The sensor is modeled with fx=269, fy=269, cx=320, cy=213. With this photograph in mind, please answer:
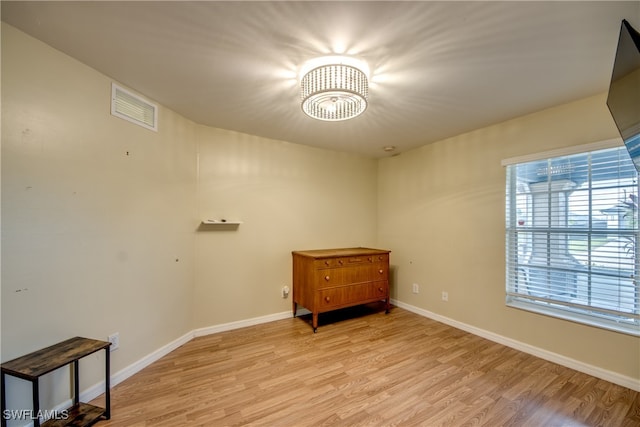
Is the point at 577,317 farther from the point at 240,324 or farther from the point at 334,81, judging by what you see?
the point at 240,324

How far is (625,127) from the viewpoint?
144cm

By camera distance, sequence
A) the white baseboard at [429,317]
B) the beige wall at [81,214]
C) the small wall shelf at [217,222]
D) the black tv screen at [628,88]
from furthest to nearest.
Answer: the small wall shelf at [217,222] → the white baseboard at [429,317] → the beige wall at [81,214] → the black tv screen at [628,88]

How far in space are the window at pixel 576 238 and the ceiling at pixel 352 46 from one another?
0.66 metres

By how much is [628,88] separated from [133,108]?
3.14 m

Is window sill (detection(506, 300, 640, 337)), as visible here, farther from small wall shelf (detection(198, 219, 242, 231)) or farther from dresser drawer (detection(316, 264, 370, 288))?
small wall shelf (detection(198, 219, 242, 231))

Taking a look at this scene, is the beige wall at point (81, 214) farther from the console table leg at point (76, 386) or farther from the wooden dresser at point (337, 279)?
the wooden dresser at point (337, 279)

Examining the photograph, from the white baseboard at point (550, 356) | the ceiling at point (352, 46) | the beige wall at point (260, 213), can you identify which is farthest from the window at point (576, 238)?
the beige wall at point (260, 213)

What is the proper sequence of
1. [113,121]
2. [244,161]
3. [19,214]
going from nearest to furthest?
[19,214], [113,121], [244,161]

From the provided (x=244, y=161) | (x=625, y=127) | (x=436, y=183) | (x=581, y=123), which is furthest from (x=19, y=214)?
(x=581, y=123)

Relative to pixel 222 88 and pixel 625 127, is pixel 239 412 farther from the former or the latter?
pixel 625 127

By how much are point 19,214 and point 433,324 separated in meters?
3.85

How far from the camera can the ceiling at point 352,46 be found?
1.35 m

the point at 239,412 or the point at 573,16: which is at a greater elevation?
the point at 573,16

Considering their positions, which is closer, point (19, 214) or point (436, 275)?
point (19, 214)
